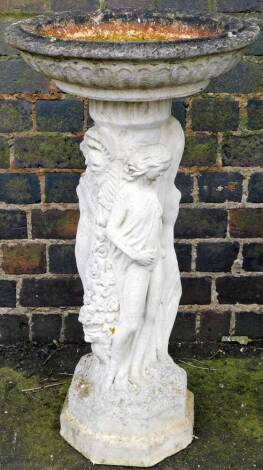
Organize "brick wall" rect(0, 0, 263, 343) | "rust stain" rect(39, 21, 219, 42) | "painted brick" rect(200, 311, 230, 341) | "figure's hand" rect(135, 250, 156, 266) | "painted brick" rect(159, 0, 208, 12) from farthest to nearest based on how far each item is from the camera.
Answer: "painted brick" rect(200, 311, 230, 341), "brick wall" rect(0, 0, 263, 343), "painted brick" rect(159, 0, 208, 12), "rust stain" rect(39, 21, 219, 42), "figure's hand" rect(135, 250, 156, 266)

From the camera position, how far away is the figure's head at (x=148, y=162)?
2521mm

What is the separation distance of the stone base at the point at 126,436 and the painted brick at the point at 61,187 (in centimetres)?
90

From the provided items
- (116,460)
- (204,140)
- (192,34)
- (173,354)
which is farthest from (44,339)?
(192,34)

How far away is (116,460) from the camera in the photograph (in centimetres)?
292

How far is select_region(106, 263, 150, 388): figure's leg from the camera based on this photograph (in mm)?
2691

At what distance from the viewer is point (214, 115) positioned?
11.0ft

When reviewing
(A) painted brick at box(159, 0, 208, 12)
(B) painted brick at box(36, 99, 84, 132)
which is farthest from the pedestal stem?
(A) painted brick at box(159, 0, 208, 12)

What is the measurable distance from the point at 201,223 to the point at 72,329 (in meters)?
0.87

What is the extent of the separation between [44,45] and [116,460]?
1649 mm

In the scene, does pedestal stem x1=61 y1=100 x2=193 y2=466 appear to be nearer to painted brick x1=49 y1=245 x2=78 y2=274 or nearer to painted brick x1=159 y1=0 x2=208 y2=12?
painted brick x1=49 y1=245 x2=78 y2=274


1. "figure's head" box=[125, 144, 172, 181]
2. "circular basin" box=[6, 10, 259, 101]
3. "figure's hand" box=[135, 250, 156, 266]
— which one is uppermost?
"circular basin" box=[6, 10, 259, 101]

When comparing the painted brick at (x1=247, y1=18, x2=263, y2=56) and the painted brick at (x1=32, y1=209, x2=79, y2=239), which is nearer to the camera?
the painted brick at (x1=247, y1=18, x2=263, y2=56)

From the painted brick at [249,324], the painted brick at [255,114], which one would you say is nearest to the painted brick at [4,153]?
the painted brick at [255,114]

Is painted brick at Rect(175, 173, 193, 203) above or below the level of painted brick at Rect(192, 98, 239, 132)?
below
